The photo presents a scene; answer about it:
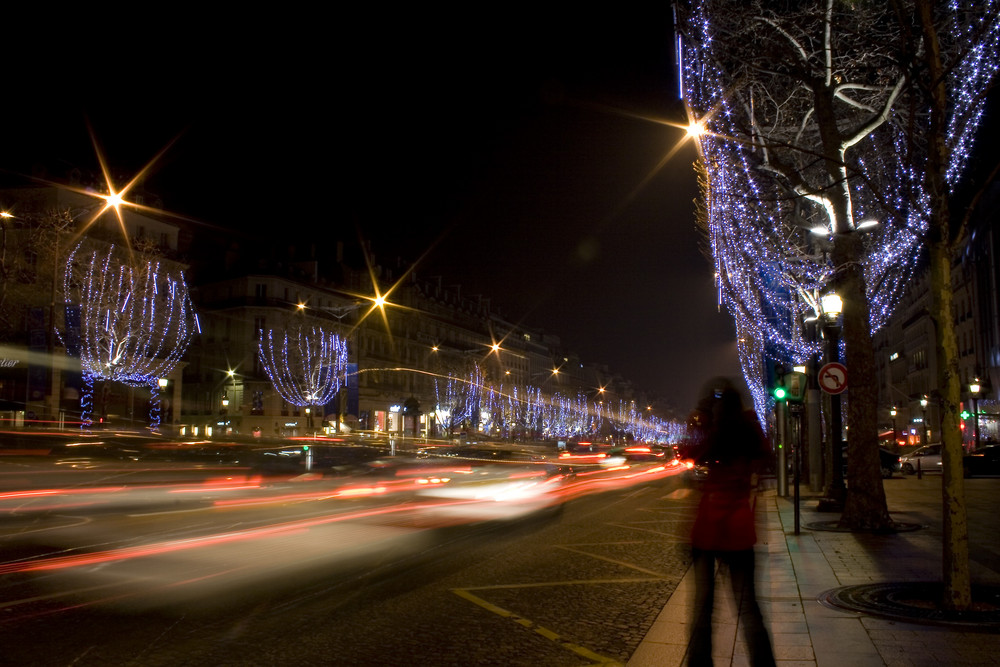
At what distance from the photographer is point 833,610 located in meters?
7.80

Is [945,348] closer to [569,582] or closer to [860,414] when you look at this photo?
[569,582]

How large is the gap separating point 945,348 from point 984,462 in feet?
99.2

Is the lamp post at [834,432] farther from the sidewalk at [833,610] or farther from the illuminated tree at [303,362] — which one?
the illuminated tree at [303,362]

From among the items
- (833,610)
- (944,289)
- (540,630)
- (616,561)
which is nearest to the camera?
(540,630)

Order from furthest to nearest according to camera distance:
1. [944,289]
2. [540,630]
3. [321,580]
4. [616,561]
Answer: [616,561] → [321,580] → [944,289] → [540,630]

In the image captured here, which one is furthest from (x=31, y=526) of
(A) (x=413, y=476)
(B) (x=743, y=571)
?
(B) (x=743, y=571)

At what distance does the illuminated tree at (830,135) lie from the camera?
43.6 ft

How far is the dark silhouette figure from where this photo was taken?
611 cm

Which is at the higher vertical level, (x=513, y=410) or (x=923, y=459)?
(x=513, y=410)

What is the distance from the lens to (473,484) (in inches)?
723

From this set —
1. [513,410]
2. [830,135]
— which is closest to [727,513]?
[830,135]

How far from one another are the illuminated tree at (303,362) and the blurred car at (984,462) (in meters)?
45.0

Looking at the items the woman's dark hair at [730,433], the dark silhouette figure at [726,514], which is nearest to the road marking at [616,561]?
the dark silhouette figure at [726,514]

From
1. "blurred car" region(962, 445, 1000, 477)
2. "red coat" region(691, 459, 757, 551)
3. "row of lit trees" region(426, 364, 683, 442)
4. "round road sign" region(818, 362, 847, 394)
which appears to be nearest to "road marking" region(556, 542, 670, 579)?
"red coat" region(691, 459, 757, 551)
